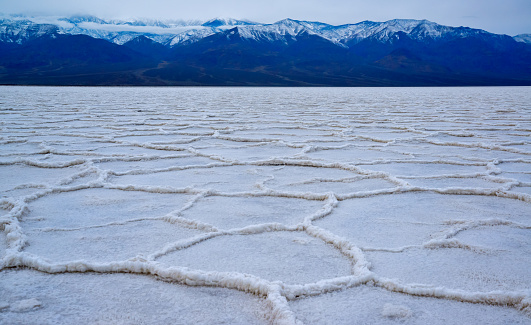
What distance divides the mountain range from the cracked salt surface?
43.9 metres

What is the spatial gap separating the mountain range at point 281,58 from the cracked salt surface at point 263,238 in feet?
144

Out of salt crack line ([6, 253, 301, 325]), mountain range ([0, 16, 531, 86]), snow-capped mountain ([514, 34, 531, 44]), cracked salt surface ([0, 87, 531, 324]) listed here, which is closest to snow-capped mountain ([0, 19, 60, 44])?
mountain range ([0, 16, 531, 86])

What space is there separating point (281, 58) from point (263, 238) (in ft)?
282

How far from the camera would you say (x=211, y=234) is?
4.45 ft

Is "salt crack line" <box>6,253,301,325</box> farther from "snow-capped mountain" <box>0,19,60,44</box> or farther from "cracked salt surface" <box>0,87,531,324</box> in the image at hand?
"snow-capped mountain" <box>0,19,60,44</box>

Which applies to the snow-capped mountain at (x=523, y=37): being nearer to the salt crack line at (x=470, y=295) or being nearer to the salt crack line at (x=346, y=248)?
the salt crack line at (x=346, y=248)

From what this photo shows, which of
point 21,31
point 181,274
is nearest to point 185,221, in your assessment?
point 181,274

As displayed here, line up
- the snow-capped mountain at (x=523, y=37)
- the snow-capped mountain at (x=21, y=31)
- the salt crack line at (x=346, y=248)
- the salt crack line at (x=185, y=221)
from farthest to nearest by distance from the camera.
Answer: the snow-capped mountain at (x=523, y=37) → the snow-capped mountain at (x=21, y=31) → the salt crack line at (x=185, y=221) → the salt crack line at (x=346, y=248)

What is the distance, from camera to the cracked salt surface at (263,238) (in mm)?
936

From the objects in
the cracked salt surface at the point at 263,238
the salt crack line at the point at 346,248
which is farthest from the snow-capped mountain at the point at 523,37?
the salt crack line at the point at 346,248

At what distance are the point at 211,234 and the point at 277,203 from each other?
44cm

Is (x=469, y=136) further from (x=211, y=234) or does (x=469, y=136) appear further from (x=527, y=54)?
(x=527, y=54)

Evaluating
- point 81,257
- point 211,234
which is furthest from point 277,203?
point 81,257

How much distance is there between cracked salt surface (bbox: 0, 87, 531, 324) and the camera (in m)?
0.94
